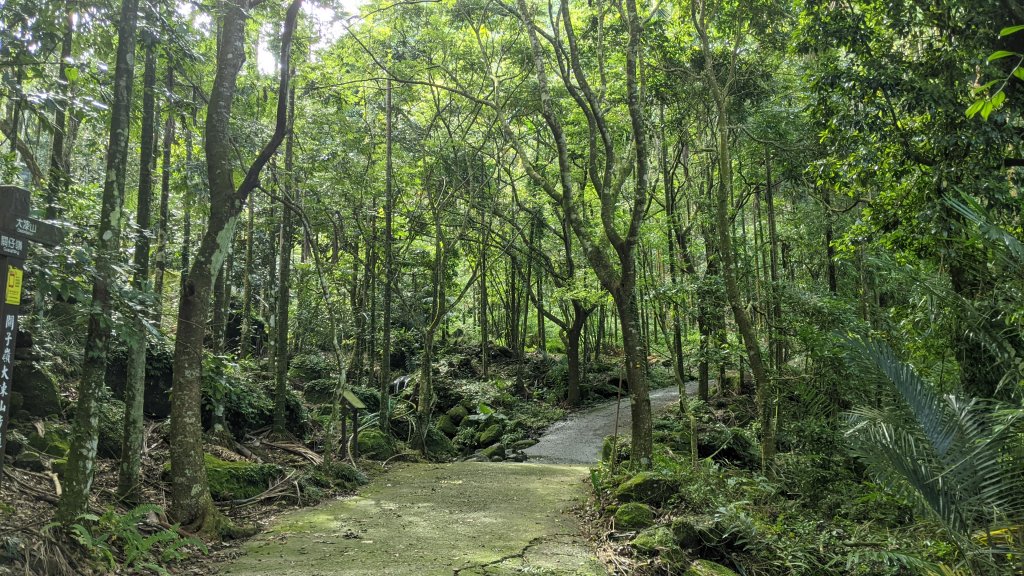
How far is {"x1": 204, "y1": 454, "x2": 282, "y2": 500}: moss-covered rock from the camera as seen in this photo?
7508mm

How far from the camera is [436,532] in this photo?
22.1ft

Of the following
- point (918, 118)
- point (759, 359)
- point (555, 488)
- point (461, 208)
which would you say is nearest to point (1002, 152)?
point (918, 118)

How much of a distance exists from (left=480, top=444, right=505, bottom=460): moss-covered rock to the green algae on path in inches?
186

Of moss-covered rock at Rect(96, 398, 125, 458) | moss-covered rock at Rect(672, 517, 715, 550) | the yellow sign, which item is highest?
the yellow sign

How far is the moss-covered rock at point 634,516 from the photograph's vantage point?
654 cm

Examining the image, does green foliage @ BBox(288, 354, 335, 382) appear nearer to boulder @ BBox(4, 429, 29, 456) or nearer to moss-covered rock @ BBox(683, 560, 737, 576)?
boulder @ BBox(4, 429, 29, 456)

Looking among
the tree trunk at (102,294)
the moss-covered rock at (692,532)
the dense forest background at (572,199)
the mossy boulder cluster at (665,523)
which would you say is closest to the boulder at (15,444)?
the dense forest background at (572,199)

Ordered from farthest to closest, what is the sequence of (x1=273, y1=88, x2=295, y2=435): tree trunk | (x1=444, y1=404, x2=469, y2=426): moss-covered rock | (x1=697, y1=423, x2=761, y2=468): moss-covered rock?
(x1=444, y1=404, x2=469, y2=426): moss-covered rock < (x1=697, y1=423, x2=761, y2=468): moss-covered rock < (x1=273, y1=88, x2=295, y2=435): tree trunk

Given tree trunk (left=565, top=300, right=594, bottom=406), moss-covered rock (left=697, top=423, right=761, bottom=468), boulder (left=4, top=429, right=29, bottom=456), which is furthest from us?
tree trunk (left=565, top=300, right=594, bottom=406)

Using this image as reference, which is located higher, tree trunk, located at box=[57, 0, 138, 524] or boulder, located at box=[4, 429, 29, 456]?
tree trunk, located at box=[57, 0, 138, 524]

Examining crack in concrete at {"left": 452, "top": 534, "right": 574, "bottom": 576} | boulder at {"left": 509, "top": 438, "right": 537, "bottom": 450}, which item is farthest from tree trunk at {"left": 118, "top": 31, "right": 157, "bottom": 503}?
boulder at {"left": 509, "top": 438, "right": 537, "bottom": 450}

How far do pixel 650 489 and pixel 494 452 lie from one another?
8354 mm

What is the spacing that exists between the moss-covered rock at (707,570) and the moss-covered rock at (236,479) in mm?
5435

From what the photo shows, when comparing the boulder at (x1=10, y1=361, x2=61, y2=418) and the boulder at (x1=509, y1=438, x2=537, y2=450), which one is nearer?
the boulder at (x1=10, y1=361, x2=61, y2=418)
